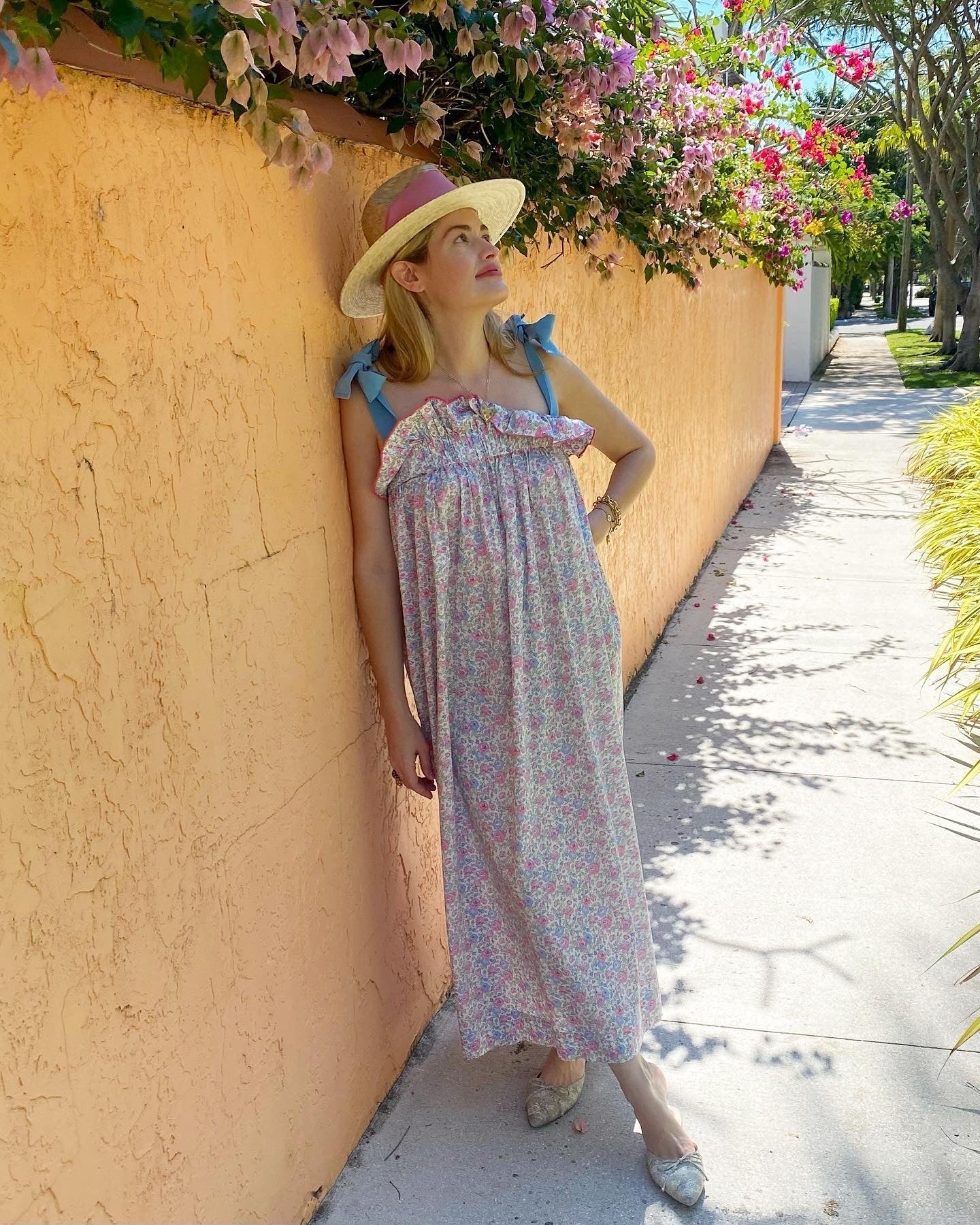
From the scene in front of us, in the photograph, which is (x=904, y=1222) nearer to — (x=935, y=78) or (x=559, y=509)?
(x=559, y=509)

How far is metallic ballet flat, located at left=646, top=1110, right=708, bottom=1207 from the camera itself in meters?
2.33

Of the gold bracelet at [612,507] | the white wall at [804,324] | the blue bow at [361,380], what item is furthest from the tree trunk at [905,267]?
the blue bow at [361,380]

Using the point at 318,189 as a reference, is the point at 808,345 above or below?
below

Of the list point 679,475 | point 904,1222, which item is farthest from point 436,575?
point 679,475

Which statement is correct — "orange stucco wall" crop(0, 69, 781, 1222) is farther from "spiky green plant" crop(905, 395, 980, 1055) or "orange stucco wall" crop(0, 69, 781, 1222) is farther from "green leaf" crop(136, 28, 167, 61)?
"spiky green plant" crop(905, 395, 980, 1055)

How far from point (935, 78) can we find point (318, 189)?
2110 centimetres

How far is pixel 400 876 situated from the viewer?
9.05 ft

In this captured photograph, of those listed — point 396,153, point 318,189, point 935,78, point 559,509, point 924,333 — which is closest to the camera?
point 318,189

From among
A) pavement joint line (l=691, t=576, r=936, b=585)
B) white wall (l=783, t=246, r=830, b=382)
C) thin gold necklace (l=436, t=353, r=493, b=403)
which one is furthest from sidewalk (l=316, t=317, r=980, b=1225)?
white wall (l=783, t=246, r=830, b=382)

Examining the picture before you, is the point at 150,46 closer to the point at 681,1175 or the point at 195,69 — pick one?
the point at 195,69

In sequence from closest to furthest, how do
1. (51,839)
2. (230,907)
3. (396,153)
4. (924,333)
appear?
(51,839) < (230,907) < (396,153) < (924,333)

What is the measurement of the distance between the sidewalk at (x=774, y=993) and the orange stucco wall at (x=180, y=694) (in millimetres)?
278

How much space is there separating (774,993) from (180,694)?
1.96m

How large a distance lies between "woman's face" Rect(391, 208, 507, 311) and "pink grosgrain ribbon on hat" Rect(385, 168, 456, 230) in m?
0.05
